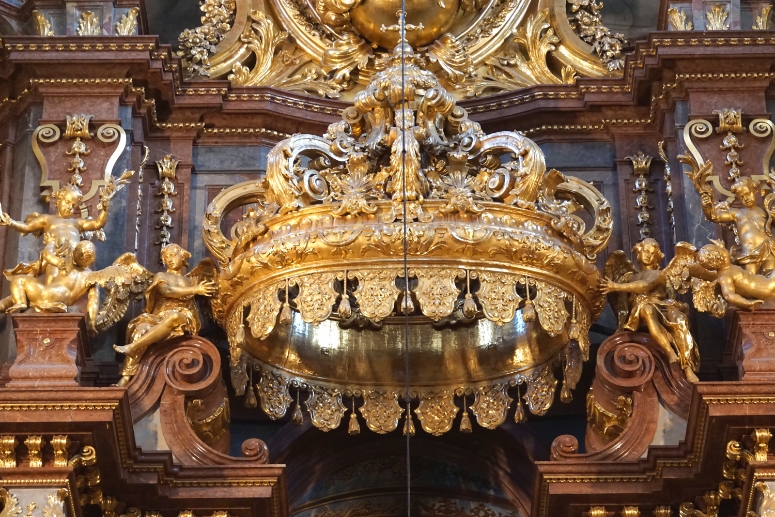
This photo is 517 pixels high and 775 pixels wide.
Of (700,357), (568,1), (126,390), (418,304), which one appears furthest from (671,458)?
(568,1)

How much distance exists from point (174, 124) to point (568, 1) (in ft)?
11.6

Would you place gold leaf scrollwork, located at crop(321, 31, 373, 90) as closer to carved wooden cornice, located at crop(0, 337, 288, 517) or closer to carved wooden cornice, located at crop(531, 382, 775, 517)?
carved wooden cornice, located at crop(0, 337, 288, 517)

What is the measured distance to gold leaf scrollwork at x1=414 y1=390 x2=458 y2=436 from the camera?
53.9 feet

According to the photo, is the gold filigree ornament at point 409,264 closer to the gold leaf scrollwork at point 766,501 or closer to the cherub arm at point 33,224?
the cherub arm at point 33,224

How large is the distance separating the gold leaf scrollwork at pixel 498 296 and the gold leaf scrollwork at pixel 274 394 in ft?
5.85

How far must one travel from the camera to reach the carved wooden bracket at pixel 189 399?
50.4 ft

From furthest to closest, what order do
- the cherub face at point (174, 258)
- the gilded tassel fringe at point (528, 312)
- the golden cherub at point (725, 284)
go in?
the cherub face at point (174, 258) < the gilded tassel fringe at point (528, 312) < the golden cherub at point (725, 284)

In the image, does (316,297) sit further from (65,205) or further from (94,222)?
(65,205)

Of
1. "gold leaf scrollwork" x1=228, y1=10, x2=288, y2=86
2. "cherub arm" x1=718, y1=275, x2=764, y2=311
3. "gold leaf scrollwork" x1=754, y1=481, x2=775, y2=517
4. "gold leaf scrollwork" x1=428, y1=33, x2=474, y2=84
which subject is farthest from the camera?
"gold leaf scrollwork" x1=228, y1=10, x2=288, y2=86

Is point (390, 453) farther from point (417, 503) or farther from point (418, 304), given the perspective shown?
point (418, 304)

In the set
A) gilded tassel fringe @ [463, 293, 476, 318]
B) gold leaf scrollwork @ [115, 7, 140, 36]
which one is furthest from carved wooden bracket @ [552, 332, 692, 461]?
gold leaf scrollwork @ [115, 7, 140, 36]

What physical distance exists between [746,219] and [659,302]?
0.88 m

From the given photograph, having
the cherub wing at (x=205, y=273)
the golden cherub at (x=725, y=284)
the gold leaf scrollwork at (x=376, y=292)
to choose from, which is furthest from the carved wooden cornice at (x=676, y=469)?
the cherub wing at (x=205, y=273)

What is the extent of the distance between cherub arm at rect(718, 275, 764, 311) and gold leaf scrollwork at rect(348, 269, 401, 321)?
230 centimetres
